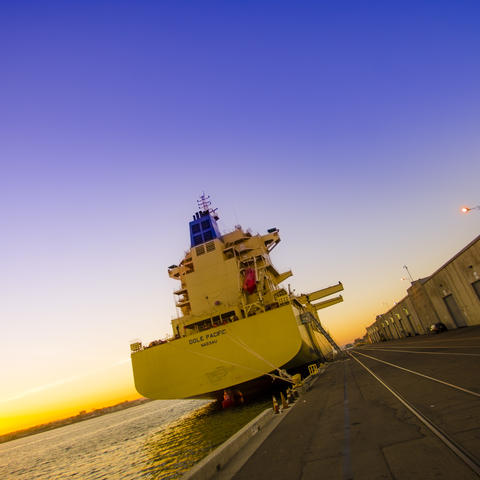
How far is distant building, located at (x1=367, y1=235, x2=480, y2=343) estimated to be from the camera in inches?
993

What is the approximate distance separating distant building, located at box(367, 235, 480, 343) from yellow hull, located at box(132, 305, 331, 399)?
747 inches

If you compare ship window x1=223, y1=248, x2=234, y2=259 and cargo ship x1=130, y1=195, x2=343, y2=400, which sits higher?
ship window x1=223, y1=248, x2=234, y2=259

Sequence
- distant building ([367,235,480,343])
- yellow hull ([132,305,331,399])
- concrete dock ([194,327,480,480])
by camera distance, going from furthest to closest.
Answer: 1. distant building ([367,235,480,343])
2. yellow hull ([132,305,331,399])
3. concrete dock ([194,327,480,480])

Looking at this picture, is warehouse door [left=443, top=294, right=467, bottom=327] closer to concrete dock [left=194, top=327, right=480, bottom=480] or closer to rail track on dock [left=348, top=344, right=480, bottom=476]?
rail track on dock [left=348, top=344, right=480, bottom=476]

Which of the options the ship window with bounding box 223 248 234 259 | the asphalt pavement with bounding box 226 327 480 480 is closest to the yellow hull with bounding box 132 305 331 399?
the asphalt pavement with bounding box 226 327 480 480

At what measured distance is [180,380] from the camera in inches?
677

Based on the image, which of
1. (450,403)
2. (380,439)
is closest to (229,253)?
(450,403)

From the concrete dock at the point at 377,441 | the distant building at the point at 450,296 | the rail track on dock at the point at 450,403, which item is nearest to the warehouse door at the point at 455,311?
the distant building at the point at 450,296

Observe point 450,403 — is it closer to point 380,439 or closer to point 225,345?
point 380,439

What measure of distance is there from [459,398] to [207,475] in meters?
6.19

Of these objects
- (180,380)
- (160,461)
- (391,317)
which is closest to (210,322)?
(180,380)

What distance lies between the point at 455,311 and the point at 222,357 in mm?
29021

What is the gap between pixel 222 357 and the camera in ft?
54.9

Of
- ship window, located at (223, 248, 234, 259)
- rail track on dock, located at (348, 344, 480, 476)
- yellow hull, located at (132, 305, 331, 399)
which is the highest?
ship window, located at (223, 248, 234, 259)
